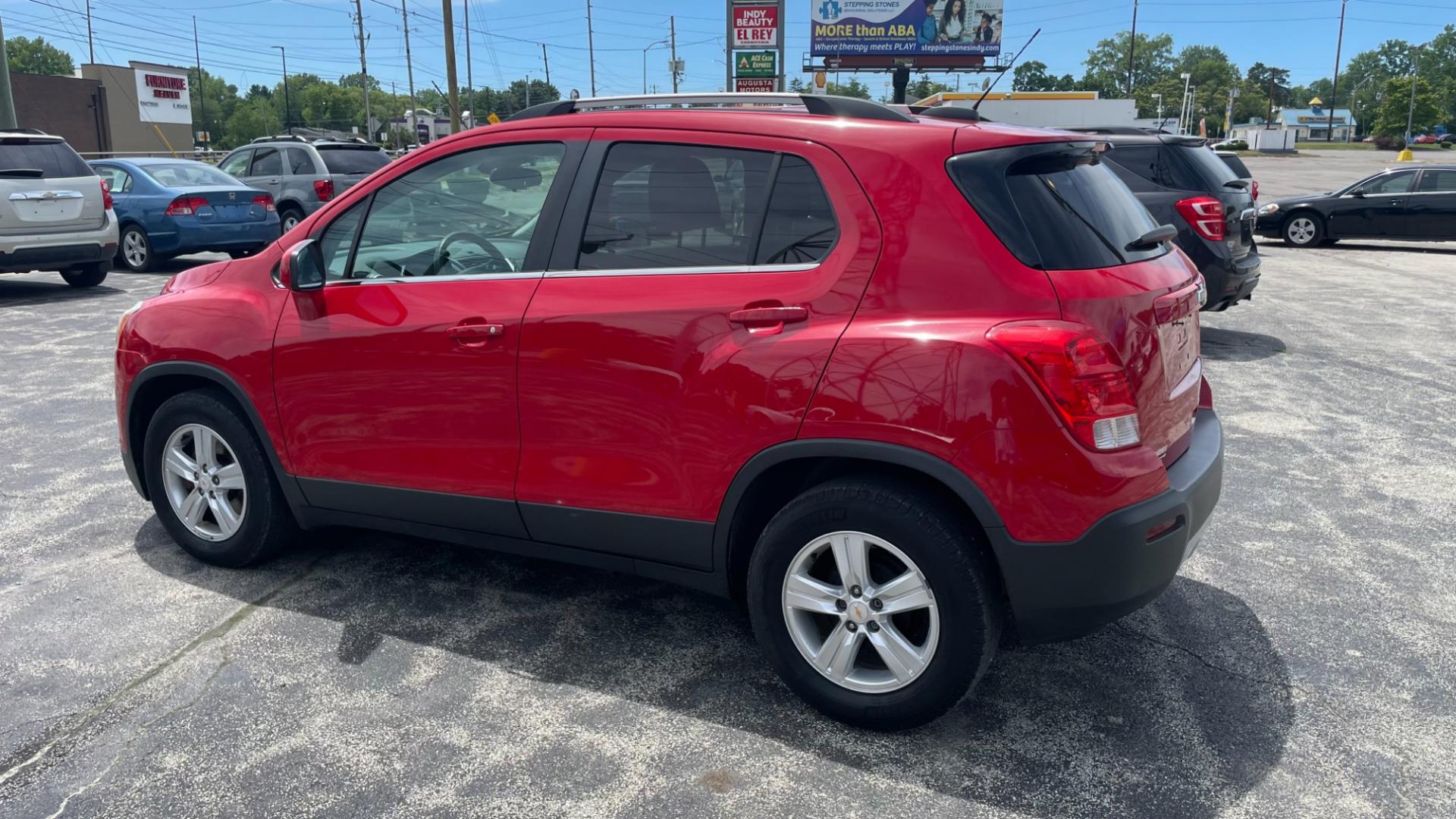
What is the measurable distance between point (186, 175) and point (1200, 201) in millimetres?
12631

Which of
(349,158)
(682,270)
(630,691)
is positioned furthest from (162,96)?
(630,691)

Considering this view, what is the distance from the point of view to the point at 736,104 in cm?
360

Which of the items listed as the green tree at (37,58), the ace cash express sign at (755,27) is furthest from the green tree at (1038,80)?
the green tree at (37,58)

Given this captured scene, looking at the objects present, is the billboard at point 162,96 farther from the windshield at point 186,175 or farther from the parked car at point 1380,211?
the parked car at point 1380,211

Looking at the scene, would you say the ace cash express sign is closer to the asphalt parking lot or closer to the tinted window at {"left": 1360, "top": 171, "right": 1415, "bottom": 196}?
the tinted window at {"left": 1360, "top": 171, "right": 1415, "bottom": 196}

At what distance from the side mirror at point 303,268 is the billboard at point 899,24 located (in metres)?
47.0

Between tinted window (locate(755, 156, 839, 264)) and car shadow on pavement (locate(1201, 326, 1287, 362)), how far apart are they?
21.6 feet

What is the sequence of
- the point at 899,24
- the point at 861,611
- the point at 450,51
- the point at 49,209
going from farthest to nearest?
1. the point at 899,24
2. the point at 450,51
3. the point at 49,209
4. the point at 861,611

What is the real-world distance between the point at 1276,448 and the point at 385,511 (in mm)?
4850

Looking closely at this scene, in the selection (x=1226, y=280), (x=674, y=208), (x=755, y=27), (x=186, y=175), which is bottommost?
(x=1226, y=280)

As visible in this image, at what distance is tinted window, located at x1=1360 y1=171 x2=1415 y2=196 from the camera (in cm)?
1742

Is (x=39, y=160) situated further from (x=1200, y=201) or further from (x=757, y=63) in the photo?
(x=757, y=63)

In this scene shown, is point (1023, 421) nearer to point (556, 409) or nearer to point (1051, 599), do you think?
point (1051, 599)

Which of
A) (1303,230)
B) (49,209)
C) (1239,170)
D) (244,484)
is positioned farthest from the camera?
(1303,230)
